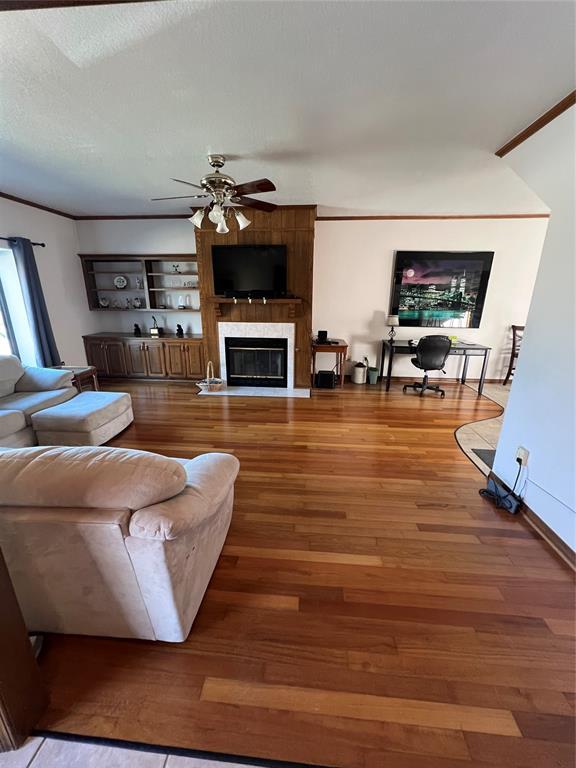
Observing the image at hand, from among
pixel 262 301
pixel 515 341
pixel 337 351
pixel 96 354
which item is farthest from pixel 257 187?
pixel 515 341

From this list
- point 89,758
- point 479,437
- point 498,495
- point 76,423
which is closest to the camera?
point 89,758

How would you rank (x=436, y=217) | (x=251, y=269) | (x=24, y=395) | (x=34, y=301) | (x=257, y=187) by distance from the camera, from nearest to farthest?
1. (x=257, y=187)
2. (x=24, y=395)
3. (x=34, y=301)
4. (x=251, y=269)
5. (x=436, y=217)

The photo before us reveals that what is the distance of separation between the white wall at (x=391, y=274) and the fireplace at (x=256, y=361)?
2.73 feet

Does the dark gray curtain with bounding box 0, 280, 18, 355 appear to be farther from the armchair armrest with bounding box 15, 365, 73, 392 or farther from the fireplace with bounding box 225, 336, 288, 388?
the fireplace with bounding box 225, 336, 288, 388

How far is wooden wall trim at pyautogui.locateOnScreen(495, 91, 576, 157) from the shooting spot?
1792 mm

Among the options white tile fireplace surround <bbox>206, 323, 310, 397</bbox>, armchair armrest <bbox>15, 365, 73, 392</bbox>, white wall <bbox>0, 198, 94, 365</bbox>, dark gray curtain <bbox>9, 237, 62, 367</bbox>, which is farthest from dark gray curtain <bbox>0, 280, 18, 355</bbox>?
white tile fireplace surround <bbox>206, 323, 310, 397</bbox>

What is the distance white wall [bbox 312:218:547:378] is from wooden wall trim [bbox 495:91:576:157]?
2.46 meters

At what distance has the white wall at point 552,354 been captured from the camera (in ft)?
6.01

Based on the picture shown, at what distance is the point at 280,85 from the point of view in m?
1.72

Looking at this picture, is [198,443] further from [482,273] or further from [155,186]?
[482,273]

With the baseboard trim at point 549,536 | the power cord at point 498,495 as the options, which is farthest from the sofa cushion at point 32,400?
the baseboard trim at point 549,536

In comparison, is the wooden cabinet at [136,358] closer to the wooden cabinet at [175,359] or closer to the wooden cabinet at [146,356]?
the wooden cabinet at [146,356]

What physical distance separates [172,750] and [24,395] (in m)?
3.39

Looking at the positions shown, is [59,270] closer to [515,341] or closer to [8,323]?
[8,323]
